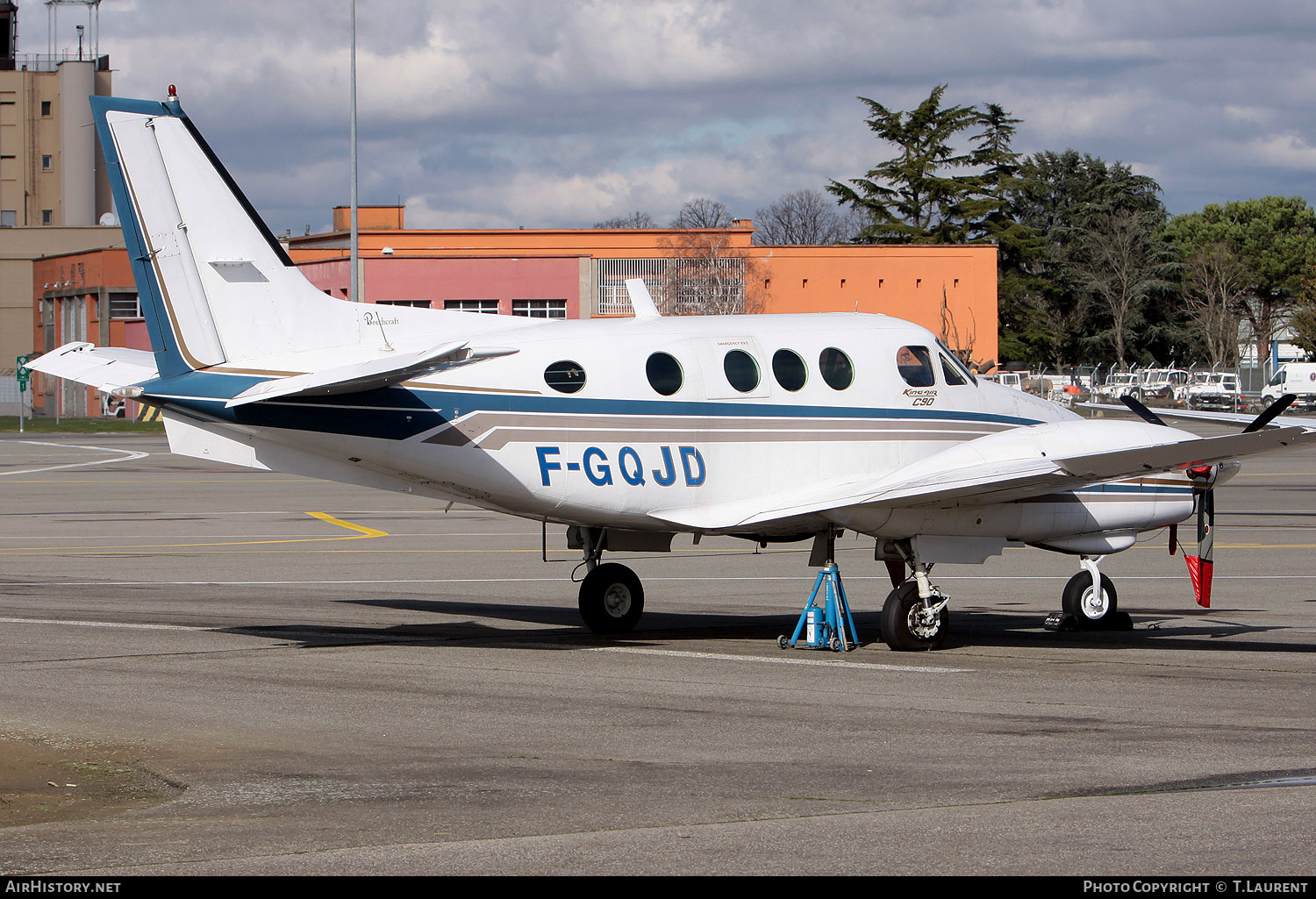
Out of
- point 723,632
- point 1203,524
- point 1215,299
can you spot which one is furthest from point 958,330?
point 723,632

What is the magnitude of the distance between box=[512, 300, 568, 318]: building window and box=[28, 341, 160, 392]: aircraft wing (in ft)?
194

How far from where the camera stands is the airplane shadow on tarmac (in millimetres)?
14367

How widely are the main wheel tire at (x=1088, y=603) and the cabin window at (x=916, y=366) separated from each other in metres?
2.83

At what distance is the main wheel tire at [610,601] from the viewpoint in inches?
595

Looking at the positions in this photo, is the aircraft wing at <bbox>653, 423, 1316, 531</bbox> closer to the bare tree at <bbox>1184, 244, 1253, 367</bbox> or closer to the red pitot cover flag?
the red pitot cover flag

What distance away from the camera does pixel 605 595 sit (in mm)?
15109

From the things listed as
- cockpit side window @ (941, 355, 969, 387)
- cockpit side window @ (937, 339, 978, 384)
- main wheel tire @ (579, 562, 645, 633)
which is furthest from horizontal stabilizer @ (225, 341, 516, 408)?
cockpit side window @ (937, 339, 978, 384)

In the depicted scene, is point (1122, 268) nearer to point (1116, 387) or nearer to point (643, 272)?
point (1116, 387)

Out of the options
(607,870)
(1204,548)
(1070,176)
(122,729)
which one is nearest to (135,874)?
(607,870)

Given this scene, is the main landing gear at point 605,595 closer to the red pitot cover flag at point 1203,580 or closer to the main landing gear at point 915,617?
the main landing gear at point 915,617

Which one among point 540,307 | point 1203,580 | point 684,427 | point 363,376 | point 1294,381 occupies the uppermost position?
point 540,307

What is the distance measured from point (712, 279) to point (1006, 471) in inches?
2323

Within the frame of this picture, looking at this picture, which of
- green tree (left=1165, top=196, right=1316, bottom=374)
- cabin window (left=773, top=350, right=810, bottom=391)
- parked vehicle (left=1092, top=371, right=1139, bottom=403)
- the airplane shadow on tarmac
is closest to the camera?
cabin window (left=773, top=350, right=810, bottom=391)

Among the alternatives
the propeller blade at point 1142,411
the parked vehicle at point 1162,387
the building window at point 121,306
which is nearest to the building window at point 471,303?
the building window at point 121,306
